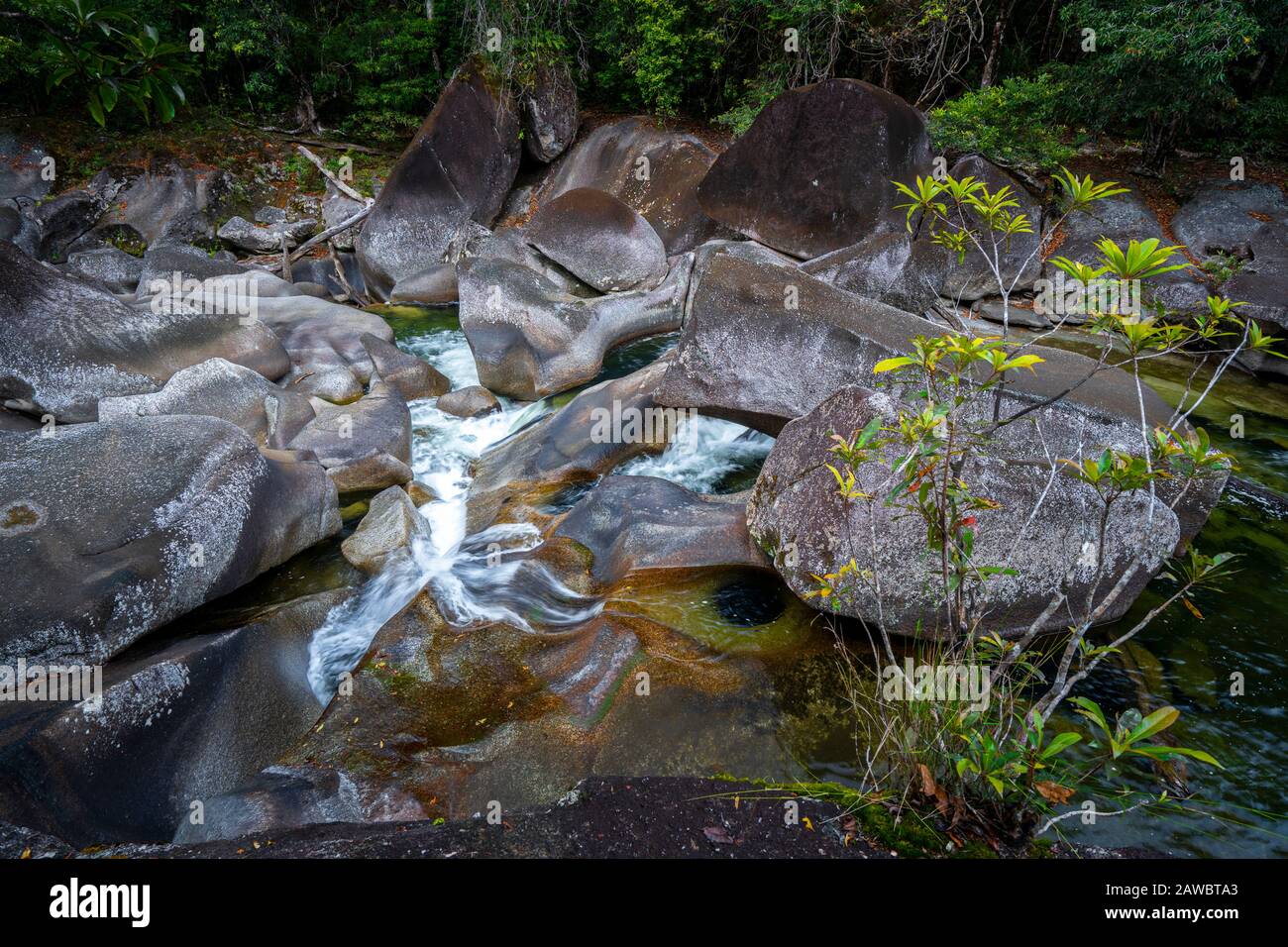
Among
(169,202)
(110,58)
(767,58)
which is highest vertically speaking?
(767,58)

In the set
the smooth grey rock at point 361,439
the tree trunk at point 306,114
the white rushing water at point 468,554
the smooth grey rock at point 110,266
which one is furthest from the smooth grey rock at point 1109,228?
the tree trunk at point 306,114

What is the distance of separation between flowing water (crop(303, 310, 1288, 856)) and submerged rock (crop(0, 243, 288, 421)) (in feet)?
10.1

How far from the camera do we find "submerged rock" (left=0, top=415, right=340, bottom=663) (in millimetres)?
3863

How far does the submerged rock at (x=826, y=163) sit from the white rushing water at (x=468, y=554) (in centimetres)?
507

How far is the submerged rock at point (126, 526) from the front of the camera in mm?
3863

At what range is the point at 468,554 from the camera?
215 inches

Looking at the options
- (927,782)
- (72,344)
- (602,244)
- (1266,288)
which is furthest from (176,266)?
(1266,288)

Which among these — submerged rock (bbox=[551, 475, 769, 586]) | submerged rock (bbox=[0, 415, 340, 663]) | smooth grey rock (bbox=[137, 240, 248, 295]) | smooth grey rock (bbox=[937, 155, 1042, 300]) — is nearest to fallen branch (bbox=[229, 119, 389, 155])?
smooth grey rock (bbox=[137, 240, 248, 295])

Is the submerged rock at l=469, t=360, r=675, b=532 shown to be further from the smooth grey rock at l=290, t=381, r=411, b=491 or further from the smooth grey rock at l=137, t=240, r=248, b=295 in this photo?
the smooth grey rock at l=137, t=240, r=248, b=295

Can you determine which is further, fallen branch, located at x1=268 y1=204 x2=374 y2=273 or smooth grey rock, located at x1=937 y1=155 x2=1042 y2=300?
fallen branch, located at x1=268 y1=204 x2=374 y2=273

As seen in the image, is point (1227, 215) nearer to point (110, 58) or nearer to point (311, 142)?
point (110, 58)

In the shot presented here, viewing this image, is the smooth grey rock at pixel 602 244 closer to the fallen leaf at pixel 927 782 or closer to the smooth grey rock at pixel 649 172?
the smooth grey rock at pixel 649 172

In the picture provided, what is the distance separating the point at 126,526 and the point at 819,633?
4.25m

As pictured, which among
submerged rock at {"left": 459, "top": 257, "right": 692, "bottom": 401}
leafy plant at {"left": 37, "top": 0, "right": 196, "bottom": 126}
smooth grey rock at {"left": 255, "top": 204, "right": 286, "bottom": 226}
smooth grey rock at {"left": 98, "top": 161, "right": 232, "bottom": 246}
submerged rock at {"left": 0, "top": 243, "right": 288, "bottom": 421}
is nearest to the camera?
leafy plant at {"left": 37, "top": 0, "right": 196, "bottom": 126}
